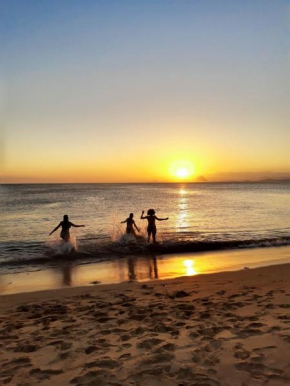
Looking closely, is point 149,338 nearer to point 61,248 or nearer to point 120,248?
point 61,248

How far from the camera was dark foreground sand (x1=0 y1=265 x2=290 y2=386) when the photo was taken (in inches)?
161

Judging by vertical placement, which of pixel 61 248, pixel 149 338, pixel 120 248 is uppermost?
pixel 149 338

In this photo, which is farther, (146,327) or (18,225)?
(18,225)

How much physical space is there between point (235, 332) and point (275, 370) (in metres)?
1.21

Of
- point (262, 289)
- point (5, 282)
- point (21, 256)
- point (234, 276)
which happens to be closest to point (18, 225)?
point (21, 256)

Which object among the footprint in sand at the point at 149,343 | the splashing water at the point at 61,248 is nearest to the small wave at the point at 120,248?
the splashing water at the point at 61,248

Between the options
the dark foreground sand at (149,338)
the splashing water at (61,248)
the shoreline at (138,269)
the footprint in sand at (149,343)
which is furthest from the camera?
the splashing water at (61,248)

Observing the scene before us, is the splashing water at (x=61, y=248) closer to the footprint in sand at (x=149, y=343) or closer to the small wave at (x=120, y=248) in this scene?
the small wave at (x=120, y=248)

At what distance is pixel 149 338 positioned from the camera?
5184 millimetres

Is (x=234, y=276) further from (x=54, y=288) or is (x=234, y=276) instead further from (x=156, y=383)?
(x=156, y=383)

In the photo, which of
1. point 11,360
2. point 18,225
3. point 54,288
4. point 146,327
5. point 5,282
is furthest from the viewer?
point 18,225

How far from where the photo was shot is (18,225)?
1097 inches

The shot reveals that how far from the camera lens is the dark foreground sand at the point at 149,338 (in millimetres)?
4094

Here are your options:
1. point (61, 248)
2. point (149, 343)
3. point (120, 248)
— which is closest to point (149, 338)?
point (149, 343)
